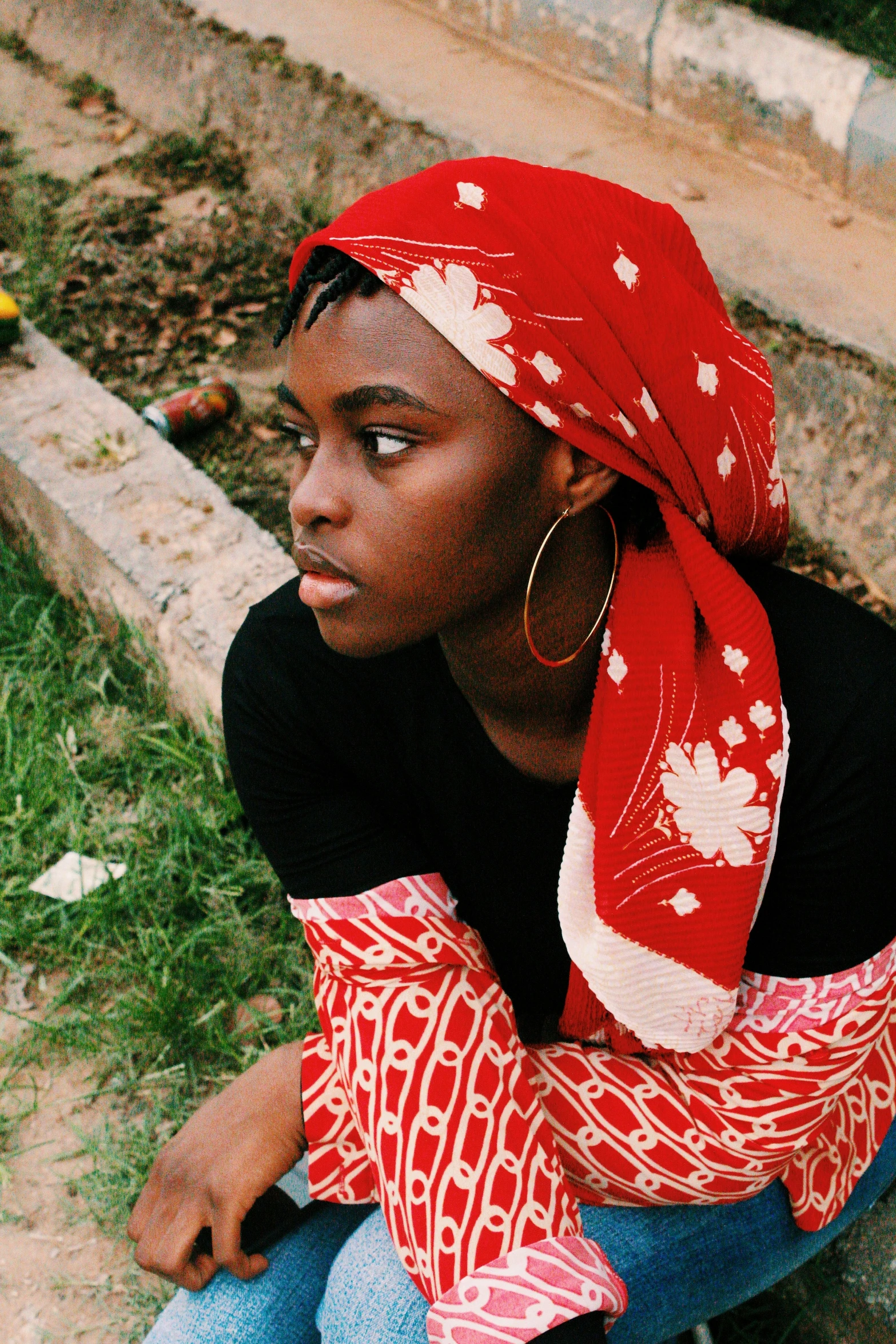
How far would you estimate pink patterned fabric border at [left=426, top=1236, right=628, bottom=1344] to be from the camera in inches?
59.7

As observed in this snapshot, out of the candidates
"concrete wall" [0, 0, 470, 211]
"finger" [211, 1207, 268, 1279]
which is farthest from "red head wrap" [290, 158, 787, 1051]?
"concrete wall" [0, 0, 470, 211]

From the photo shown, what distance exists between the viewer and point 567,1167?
182 centimetres

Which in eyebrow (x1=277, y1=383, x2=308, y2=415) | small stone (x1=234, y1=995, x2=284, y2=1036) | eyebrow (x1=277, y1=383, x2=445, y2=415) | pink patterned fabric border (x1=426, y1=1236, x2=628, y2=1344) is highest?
eyebrow (x1=277, y1=383, x2=445, y2=415)

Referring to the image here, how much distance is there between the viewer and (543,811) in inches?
71.6

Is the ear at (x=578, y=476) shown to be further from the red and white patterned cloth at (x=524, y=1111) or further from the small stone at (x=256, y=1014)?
the small stone at (x=256, y=1014)

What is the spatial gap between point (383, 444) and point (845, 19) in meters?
4.34

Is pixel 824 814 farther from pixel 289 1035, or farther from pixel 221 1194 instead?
pixel 289 1035

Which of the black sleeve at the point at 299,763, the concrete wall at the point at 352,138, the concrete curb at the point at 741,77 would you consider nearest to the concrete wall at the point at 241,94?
the concrete wall at the point at 352,138

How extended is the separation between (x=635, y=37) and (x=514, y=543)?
148 inches

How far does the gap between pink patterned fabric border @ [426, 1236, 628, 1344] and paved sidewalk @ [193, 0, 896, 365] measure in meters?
2.56

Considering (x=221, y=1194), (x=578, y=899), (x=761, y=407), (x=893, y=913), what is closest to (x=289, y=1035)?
(x=221, y=1194)

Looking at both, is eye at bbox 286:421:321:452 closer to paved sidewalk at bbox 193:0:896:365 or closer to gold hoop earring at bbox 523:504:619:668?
gold hoop earring at bbox 523:504:619:668

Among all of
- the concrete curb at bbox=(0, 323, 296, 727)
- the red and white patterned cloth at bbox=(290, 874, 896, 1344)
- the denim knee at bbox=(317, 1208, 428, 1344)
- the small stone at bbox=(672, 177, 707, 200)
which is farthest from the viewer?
the small stone at bbox=(672, 177, 707, 200)

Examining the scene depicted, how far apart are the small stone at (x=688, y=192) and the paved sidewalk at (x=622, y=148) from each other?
0.02 metres
